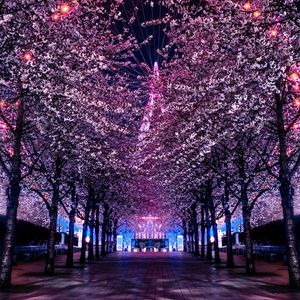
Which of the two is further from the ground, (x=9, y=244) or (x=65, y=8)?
(x=65, y=8)

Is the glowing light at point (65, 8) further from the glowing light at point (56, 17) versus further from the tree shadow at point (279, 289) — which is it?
the tree shadow at point (279, 289)

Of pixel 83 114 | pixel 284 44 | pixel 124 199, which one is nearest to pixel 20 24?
pixel 83 114

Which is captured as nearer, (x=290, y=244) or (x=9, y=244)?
(x=290, y=244)

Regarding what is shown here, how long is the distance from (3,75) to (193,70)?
35.8ft

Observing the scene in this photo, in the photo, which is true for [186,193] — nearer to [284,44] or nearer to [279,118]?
[279,118]

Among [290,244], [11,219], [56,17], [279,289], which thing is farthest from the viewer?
[11,219]

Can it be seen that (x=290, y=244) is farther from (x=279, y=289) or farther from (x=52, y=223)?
(x=52, y=223)

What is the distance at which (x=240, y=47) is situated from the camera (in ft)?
57.2

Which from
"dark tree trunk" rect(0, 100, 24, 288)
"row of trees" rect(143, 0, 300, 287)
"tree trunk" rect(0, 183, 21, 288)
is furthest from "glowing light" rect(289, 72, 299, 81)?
"tree trunk" rect(0, 183, 21, 288)

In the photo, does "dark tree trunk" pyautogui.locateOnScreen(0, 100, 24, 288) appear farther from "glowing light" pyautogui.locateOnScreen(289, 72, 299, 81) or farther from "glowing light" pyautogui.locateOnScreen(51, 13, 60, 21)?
"glowing light" pyautogui.locateOnScreen(289, 72, 299, 81)

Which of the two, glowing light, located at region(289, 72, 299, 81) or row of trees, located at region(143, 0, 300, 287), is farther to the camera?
glowing light, located at region(289, 72, 299, 81)

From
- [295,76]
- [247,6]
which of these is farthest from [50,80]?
[295,76]

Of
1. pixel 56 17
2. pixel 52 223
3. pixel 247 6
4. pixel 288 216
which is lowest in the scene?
pixel 288 216

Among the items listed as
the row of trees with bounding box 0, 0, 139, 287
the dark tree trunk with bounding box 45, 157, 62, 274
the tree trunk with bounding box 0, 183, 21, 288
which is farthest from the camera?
the dark tree trunk with bounding box 45, 157, 62, 274
